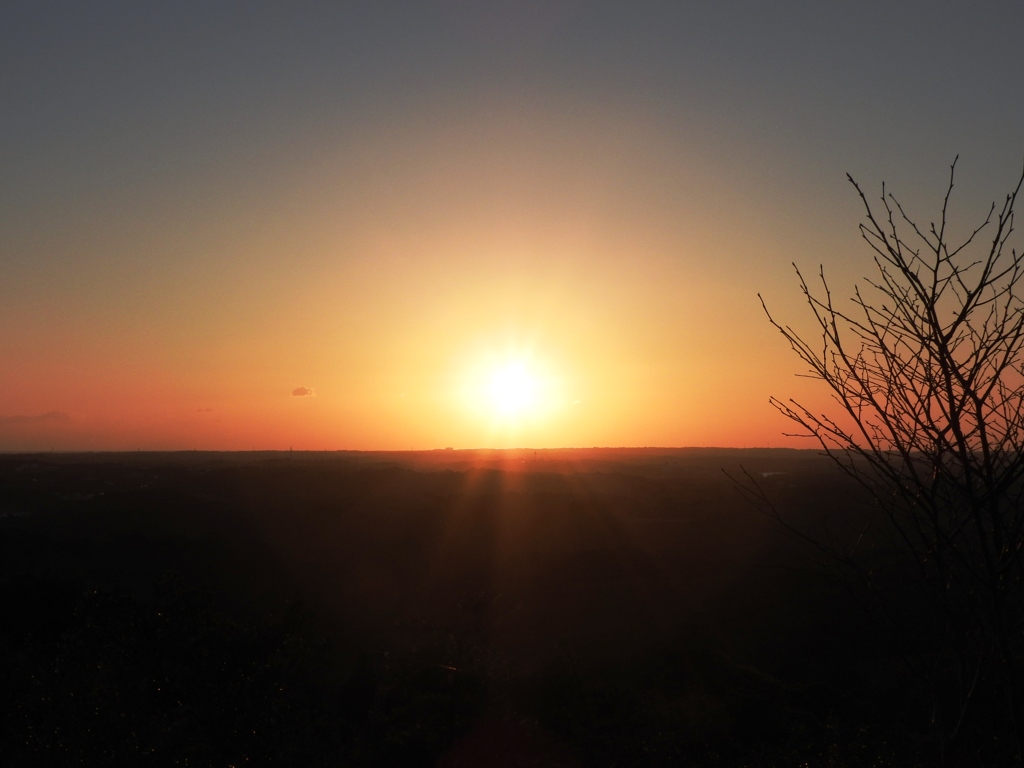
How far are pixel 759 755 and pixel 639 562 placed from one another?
3955 cm

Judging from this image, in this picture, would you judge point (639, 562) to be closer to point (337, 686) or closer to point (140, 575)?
point (337, 686)

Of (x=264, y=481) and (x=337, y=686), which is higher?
(x=264, y=481)

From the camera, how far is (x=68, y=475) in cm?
12875

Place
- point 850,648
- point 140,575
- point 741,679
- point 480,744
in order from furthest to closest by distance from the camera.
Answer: point 140,575
point 850,648
point 741,679
point 480,744

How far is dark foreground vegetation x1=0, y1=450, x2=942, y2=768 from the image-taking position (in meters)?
14.6

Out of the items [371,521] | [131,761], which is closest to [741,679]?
[131,761]

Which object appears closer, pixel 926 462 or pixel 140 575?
pixel 926 462

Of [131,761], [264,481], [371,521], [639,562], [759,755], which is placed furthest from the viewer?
[264,481]

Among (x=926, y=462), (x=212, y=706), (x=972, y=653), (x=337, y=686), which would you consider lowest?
(x=337, y=686)

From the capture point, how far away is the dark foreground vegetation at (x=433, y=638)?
14.6 metres

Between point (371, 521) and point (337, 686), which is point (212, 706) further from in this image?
point (371, 521)

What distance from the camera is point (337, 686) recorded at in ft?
107

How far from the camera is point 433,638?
45.7 meters

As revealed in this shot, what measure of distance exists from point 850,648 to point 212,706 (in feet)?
107
